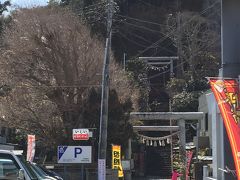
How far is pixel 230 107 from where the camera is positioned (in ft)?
38.4

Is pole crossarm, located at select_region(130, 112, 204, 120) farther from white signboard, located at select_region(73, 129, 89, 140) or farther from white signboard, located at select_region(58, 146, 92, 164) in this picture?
white signboard, located at select_region(58, 146, 92, 164)

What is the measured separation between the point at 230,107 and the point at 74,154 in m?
16.5

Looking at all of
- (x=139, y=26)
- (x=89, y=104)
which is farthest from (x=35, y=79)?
(x=139, y=26)

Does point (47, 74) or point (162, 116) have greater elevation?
point (47, 74)

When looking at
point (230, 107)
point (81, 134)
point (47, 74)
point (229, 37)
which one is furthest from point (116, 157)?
point (230, 107)

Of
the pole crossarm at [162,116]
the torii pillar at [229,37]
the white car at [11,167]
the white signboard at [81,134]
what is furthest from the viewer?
the pole crossarm at [162,116]

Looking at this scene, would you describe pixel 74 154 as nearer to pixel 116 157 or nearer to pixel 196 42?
pixel 116 157

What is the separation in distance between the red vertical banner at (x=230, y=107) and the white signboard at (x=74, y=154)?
15.5 meters

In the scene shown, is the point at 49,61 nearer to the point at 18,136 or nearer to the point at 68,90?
the point at 68,90

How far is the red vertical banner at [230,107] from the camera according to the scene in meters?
11.2

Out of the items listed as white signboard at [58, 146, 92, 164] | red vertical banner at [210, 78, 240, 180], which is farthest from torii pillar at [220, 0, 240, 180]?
white signboard at [58, 146, 92, 164]

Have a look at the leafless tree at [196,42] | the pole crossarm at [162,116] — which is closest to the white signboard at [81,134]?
the pole crossarm at [162,116]

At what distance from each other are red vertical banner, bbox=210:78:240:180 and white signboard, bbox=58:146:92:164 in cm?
1549

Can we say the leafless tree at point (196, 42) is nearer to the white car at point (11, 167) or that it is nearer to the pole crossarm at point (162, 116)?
the pole crossarm at point (162, 116)
